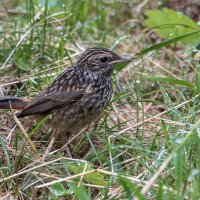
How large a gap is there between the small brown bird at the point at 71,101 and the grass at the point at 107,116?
0.14 meters

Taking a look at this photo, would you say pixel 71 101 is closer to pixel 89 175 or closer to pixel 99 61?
pixel 99 61

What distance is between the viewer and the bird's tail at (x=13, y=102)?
570 centimetres

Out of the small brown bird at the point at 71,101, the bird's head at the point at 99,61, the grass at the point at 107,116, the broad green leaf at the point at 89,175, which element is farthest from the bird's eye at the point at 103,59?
the broad green leaf at the point at 89,175

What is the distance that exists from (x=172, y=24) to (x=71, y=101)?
2.04 m

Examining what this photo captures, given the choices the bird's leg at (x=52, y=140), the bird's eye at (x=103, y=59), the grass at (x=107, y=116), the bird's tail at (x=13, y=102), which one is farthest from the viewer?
the bird's eye at (x=103, y=59)

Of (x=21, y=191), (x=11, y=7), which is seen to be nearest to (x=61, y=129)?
(x=21, y=191)

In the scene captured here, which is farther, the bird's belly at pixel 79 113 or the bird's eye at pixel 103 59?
the bird's eye at pixel 103 59

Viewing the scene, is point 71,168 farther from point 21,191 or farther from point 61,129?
point 61,129

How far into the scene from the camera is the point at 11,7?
8562mm

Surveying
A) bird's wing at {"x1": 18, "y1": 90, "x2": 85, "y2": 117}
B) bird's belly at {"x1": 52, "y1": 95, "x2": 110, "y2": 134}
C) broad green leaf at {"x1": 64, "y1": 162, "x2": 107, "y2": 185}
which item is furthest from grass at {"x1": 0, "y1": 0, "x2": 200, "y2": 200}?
bird's wing at {"x1": 18, "y1": 90, "x2": 85, "y2": 117}

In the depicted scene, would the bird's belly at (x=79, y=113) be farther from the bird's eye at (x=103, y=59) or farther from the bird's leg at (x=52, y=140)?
the bird's eye at (x=103, y=59)

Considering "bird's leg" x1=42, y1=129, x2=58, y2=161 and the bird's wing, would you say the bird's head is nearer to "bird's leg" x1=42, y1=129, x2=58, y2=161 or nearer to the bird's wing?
the bird's wing

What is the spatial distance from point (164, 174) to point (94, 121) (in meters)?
1.25

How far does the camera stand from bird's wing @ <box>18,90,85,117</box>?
5727 millimetres
